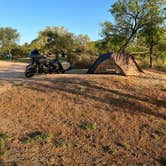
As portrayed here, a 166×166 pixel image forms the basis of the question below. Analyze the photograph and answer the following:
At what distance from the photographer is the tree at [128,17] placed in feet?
58.4

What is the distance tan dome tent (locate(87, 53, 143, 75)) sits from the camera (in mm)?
12000

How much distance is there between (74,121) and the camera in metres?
7.17

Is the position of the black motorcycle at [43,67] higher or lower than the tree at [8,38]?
lower

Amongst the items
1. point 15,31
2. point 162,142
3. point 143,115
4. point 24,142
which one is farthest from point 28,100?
point 15,31

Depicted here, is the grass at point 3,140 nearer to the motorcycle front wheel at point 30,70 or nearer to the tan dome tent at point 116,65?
the tan dome tent at point 116,65

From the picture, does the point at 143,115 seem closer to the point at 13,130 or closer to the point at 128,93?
the point at 128,93

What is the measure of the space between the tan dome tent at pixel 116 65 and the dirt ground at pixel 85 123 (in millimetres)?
1918

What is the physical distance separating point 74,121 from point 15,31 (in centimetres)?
5493

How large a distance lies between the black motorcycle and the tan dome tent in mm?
2225

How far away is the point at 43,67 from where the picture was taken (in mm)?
13523

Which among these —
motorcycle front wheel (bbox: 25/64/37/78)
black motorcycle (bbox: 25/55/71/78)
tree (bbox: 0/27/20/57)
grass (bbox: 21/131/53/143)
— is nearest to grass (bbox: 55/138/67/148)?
grass (bbox: 21/131/53/143)

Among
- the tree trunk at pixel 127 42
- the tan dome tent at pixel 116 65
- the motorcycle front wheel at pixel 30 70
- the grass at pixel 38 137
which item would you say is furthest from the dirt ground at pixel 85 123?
the tree trunk at pixel 127 42

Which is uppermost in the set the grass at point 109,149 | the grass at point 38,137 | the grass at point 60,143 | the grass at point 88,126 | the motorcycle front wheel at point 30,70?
the motorcycle front wheel at point 30,70

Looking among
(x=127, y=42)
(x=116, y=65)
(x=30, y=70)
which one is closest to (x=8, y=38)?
(x=127, y=42)
